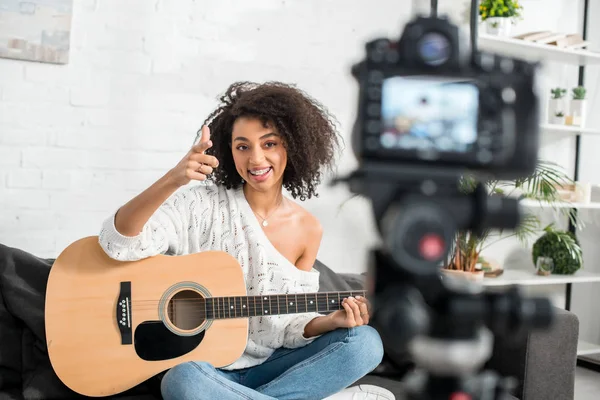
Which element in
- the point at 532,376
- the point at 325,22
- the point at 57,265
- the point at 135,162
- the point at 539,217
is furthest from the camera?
the point at 539,217

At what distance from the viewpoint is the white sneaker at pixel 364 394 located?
1.68 meters

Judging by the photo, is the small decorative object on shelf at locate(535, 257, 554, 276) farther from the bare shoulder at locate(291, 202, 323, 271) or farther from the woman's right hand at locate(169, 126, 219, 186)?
the woman's right hand at locate(169, 126, 219, 186)

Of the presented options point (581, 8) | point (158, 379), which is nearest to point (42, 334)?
point (158, 379)

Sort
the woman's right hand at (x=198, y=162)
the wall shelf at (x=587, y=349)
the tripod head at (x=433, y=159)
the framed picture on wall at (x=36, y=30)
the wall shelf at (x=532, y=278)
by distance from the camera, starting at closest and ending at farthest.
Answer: the tripod head at (x=433, y=159) < the woman's right hand at (x=198, y=162) < the framed picture on wall at (x=36, y=30) < the wall shelf at (x=532, y=278) < the wall shelf at (x=587, y=349)

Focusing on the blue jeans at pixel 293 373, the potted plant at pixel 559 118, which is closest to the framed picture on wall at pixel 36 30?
the blue jeans at pixel 293 373

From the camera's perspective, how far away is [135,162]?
2209 millimetres

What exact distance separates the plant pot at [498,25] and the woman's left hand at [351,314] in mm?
1725

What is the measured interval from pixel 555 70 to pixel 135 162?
7.35ft

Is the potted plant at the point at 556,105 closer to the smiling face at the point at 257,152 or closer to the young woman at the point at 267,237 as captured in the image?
the young woman at the point at 267,237

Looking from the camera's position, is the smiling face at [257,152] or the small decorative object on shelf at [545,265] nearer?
the smiling face at [257,152]

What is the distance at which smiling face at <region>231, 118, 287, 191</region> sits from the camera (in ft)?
A: 5.33

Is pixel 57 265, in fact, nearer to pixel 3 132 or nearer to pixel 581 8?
pixel 3 132

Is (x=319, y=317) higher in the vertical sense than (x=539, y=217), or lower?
lower

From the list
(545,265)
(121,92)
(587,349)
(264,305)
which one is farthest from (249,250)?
(587,349)
